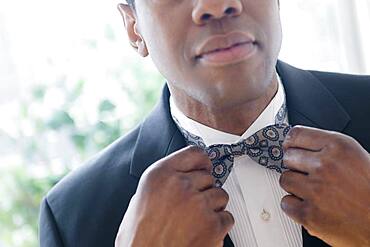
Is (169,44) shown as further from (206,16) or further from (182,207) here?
(182,207)

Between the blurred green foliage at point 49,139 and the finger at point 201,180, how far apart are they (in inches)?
32.3

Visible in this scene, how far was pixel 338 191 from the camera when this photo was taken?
94cm

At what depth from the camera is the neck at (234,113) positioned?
118cm

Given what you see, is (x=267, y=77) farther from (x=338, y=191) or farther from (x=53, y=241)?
(x=53, y=241)

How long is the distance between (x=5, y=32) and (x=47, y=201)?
2.07ft

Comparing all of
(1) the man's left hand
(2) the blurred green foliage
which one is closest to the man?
(1) the man's left hand

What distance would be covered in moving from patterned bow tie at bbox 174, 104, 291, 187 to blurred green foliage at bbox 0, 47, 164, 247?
74 cm

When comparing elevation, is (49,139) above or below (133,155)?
below

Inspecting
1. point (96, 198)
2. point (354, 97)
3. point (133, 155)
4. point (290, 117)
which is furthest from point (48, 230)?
point (354, 97)

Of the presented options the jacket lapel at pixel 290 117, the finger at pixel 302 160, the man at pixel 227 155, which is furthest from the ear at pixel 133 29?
the finger at pixel 302 160

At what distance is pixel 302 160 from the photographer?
945mm

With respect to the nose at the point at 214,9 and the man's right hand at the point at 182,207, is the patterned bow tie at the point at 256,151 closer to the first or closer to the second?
the man's right hand at the point at 182,207

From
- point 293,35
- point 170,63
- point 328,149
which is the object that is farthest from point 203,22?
point 293,35

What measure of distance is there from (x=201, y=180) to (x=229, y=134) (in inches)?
9.8
